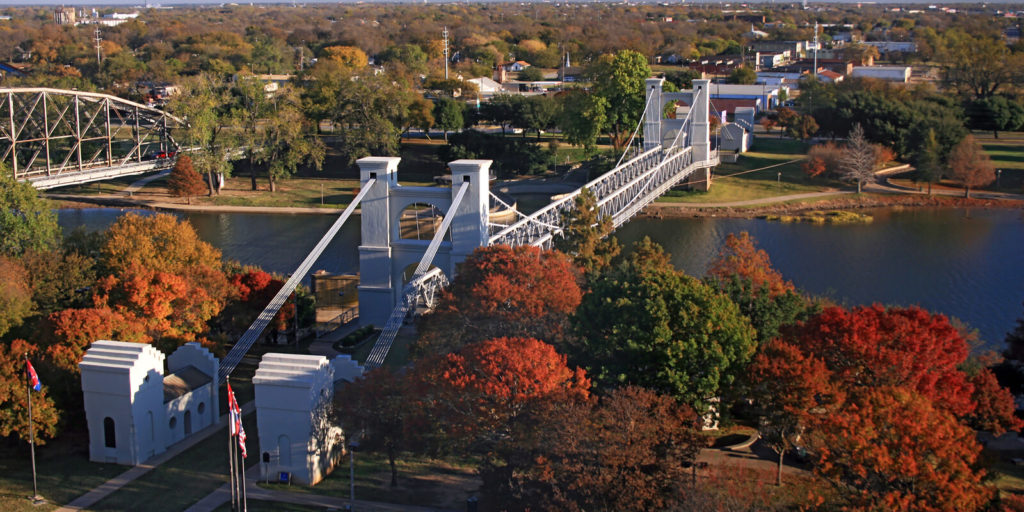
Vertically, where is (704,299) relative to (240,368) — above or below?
above

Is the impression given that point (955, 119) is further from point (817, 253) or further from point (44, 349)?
point (44, 349)

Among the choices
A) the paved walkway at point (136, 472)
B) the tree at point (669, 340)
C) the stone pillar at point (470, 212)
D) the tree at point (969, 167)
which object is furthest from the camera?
the tree at point (969, 167)

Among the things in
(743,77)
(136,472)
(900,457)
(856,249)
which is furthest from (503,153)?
(900,457)

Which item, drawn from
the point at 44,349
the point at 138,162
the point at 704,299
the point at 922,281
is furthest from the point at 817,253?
the point at 138,162

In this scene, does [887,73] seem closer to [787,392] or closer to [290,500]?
[787,392]

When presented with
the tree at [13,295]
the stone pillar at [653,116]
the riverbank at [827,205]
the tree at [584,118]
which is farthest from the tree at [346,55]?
the tree at [13,295]

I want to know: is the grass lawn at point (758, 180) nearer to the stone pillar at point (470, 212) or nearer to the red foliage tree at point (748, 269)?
the red foliage tree at point (748, 269)
